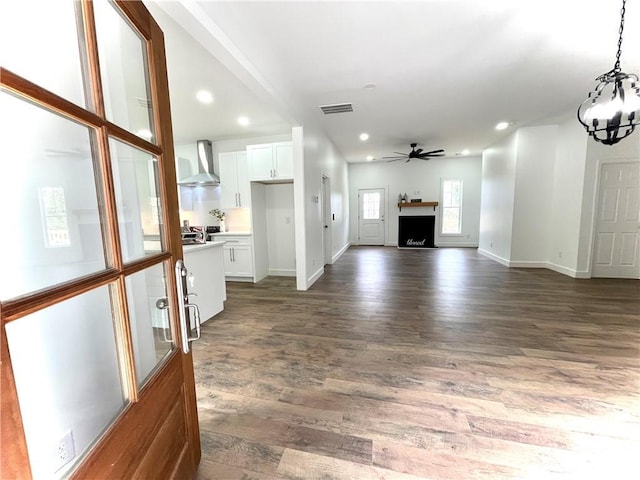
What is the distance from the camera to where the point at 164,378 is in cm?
107

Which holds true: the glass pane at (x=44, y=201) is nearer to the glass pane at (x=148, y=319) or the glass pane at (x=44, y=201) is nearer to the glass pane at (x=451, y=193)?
the glass pane at (x=148, y=319)

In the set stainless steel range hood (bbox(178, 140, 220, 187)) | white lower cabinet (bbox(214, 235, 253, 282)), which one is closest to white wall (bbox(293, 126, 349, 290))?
white lower cabinet (bbox(214, 235, 253, 282))

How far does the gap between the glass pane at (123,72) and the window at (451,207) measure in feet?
29.0

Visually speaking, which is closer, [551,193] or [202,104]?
[202,104]

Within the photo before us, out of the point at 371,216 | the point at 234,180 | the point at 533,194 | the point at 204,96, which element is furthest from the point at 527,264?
the point at 204,96

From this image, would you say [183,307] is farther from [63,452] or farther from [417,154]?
[417,154]

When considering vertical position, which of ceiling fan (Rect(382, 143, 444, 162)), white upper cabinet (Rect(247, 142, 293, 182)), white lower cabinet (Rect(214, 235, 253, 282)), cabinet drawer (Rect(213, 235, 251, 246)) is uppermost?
ceiling fan (Rect(382, 143, 444, 162))

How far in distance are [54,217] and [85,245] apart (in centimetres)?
11

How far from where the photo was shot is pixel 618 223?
4.61 meters

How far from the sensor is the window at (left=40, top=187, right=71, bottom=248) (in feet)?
2.24

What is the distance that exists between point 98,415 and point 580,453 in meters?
2.25

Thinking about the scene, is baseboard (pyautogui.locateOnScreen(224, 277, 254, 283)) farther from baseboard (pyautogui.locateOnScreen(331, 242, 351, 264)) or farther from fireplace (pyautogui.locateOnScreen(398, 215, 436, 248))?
fireplace (pyautogui.locateOnScreen(398, 215, 436, 248))

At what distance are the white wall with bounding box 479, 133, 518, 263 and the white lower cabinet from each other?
5.36 meters

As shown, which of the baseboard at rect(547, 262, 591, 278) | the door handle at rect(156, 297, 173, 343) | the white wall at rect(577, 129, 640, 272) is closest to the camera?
the door handle at rect(156, 297, 173, 343)
